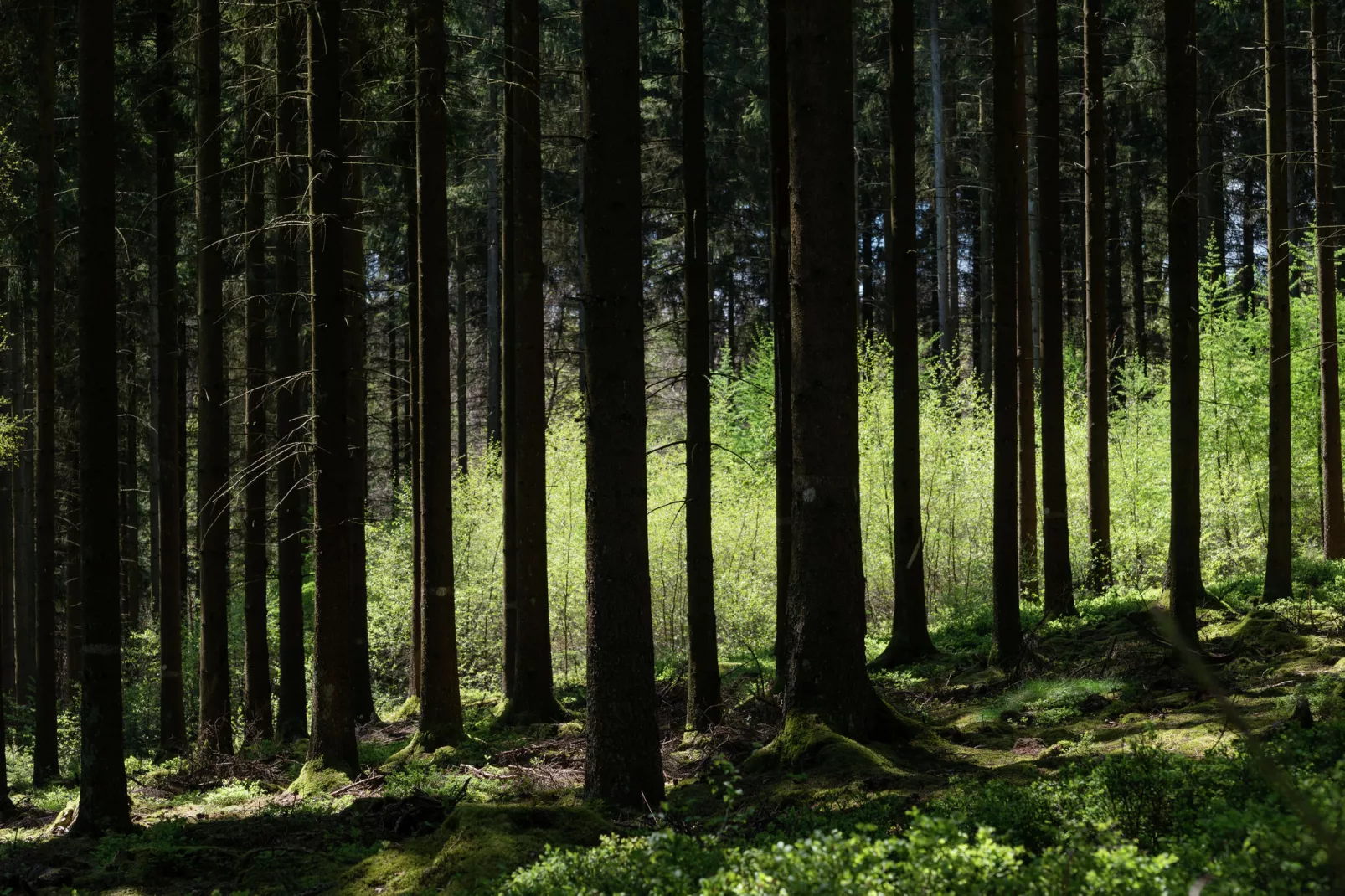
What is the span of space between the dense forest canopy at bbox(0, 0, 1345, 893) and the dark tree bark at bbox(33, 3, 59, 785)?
69 millimetres

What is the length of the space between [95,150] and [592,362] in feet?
14.7

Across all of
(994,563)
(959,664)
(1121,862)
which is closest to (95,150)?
(1121,862)

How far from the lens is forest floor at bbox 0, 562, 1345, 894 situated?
6.41 metres

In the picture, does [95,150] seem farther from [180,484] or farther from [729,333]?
[729,333]

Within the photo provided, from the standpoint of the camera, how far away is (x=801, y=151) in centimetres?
830

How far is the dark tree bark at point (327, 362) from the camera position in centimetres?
957

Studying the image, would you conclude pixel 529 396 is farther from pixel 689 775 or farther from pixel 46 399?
pixel 46 399

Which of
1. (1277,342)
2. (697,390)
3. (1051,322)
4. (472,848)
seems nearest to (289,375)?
(697,390)

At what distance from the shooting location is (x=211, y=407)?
1268 cm

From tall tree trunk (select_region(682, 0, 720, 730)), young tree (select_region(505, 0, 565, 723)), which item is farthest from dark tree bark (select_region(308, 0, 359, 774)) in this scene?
tall tree trunk (select_region(682, 0, 720, 730))

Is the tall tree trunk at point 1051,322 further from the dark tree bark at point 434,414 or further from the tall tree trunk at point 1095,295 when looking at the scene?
the dark tree bark at point 434,414

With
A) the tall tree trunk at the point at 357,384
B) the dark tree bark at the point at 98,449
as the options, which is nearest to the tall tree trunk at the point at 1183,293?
the tall tree trunk at the point at 357,384

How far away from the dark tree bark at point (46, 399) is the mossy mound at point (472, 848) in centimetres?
1002

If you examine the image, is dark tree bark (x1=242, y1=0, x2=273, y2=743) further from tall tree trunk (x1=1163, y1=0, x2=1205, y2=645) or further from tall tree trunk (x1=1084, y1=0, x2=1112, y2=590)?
tall tree trunk (x1=1084, y1=0, x2=1112, y2=590)
